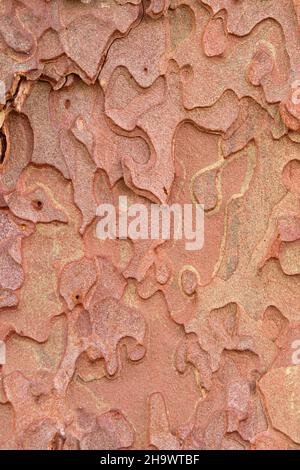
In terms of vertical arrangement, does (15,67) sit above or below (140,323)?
above

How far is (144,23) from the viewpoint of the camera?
1528 millimetres

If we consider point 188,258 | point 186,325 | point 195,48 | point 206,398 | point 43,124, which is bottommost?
point 206,398

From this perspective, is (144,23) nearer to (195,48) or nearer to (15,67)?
(195,48)

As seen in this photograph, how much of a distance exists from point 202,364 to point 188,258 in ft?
0.68

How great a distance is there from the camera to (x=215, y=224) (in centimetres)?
153

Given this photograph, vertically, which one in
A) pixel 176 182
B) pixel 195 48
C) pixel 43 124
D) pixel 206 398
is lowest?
pixel 206 398

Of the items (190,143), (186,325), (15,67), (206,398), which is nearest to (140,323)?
(186,325)

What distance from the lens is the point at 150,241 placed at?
4.94ft

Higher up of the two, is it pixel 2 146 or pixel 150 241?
pixel 2 146

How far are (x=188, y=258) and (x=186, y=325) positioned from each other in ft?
0.43

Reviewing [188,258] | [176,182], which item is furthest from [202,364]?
[176,182]

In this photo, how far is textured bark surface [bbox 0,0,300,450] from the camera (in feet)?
4.84

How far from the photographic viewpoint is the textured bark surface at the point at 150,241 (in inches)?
58.1

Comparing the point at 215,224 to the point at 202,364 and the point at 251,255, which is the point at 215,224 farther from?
the point at 202,364
